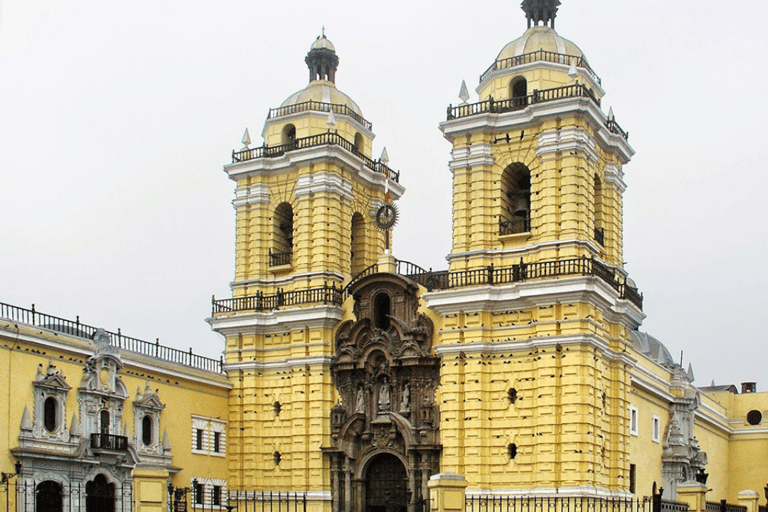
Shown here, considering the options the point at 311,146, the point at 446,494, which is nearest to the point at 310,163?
the point at 311,146

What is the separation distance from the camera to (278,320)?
3822 centimetres

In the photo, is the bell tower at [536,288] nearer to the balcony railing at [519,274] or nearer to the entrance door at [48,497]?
the balcony railing at [519,274]

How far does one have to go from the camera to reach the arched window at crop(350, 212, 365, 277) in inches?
1625

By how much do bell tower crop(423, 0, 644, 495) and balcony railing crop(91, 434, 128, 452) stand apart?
10.0 metres

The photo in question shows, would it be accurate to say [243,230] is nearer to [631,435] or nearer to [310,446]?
[310,446]

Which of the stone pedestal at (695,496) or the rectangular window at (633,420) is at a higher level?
the rectangular window at (633,420)

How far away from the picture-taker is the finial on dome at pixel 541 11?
3806cm

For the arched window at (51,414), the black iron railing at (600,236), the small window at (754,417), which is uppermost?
the black iron railing at (600,236)

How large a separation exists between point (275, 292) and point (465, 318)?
8.14 metres

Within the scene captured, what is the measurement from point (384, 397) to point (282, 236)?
8.13 m

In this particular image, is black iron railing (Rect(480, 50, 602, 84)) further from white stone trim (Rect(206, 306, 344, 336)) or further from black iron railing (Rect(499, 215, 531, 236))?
white stone trim (Rect(206, 306, 344, 336))

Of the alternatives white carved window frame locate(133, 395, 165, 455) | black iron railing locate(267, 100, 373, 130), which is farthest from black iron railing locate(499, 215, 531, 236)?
white carved window frame locate(133, 395, 165, 455)

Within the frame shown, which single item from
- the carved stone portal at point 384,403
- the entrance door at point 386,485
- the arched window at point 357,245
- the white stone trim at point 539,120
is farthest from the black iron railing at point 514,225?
the entrance door at point 386,485

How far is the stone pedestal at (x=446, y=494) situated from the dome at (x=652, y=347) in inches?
1007
